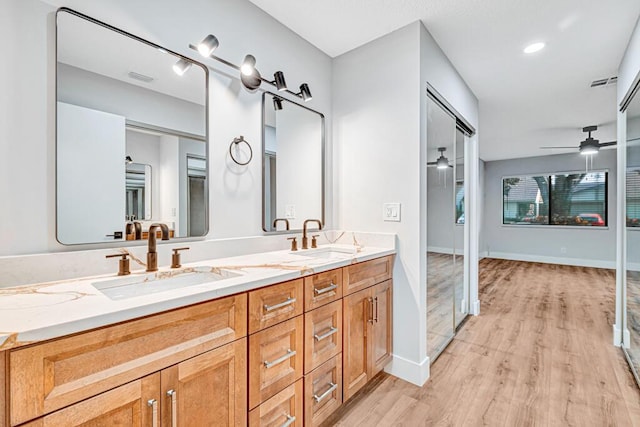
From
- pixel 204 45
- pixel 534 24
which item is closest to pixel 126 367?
pixel 204 45

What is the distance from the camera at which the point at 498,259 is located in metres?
6.92

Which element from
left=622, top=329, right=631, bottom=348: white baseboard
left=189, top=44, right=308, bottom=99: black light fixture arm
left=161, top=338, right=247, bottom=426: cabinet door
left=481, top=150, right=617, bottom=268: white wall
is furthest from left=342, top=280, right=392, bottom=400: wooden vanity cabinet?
left=481, top=150, right=617, bottom=268: white wall

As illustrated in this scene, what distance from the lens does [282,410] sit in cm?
129

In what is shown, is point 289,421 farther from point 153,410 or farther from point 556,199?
point 556,199

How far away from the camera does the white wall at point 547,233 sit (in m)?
5.78

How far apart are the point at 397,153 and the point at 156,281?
64.6 inches

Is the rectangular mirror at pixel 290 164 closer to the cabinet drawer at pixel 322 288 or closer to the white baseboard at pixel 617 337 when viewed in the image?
the cabinet drawer at pixel 322 288

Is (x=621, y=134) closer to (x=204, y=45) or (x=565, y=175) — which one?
(x=204, y=45)

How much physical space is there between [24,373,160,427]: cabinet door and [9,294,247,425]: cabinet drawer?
0.06 feet

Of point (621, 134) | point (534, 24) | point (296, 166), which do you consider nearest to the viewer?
point (534, 24)

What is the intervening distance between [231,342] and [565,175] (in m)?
7.65

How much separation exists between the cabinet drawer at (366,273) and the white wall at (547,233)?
6160 millimetres

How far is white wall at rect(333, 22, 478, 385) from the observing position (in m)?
1.99

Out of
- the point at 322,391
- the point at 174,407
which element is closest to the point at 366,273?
the point at 322,391
